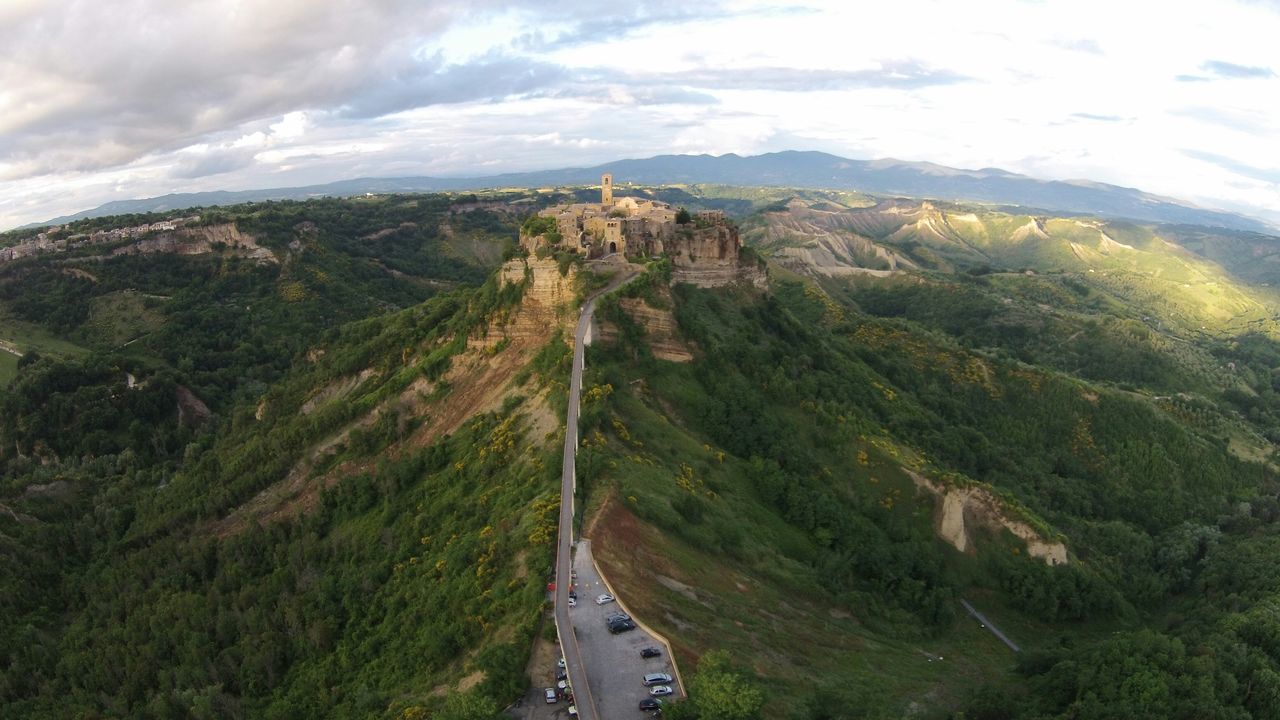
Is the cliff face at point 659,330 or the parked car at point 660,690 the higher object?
the cliff face at point 659,330

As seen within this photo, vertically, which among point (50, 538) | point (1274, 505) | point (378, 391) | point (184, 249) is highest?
point (184, 249)

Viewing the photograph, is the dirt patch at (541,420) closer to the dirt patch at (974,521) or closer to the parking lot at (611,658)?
the parking lot at (611,658)

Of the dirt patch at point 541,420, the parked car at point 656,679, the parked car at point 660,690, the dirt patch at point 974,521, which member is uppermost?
the dirt patch at point 541,420

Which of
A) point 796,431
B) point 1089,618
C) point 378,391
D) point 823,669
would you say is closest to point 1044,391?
point 1089,618

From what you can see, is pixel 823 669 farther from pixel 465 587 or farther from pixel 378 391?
pixel 378 391


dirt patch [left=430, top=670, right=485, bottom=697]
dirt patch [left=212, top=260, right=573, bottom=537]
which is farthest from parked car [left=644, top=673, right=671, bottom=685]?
dirt patch [left=212, top=260, right=573, bottom=537]

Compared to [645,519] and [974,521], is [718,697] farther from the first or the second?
[974,521]

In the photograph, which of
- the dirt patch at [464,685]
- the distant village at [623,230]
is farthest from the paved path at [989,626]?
the distant village at [623,230]
